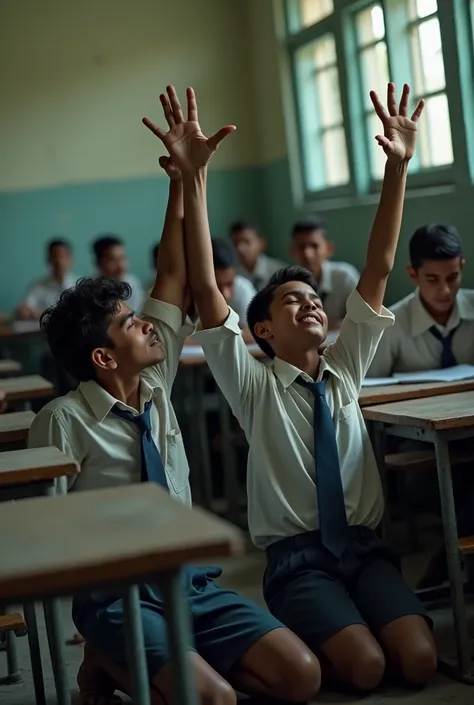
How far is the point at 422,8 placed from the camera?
527cm

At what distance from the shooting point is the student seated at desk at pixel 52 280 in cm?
691

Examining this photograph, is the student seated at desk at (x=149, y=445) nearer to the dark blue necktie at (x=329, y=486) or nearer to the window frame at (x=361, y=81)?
the dark blue necktie at (x=329, y=486)

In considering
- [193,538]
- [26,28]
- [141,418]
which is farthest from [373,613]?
[26,28]

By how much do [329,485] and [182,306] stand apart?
565 millimetres

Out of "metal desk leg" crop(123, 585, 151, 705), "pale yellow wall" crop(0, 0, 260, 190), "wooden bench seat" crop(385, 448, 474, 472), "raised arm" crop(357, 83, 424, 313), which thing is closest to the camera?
"metal desk leg" crop(123, 585, 151, 705)

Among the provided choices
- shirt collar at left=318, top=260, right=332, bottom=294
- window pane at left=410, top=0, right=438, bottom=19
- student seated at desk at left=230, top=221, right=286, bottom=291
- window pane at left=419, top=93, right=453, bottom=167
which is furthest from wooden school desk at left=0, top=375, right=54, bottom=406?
student seated at desk at left=230, top=221, right=286, bottom=291

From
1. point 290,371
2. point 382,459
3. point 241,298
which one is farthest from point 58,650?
point 241,298

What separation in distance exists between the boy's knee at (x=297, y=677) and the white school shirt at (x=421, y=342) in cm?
128

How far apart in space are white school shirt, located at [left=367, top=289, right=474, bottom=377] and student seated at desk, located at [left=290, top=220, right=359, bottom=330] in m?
1.77

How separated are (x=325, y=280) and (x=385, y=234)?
283cm

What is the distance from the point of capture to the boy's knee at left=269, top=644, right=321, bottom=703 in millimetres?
2371

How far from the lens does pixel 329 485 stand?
262 centimetres

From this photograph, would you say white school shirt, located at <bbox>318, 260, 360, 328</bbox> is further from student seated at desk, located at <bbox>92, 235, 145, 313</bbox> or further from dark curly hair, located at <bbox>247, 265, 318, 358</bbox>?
dark curly hair, located at <bbox>247, 265, 318, 358</bbox>

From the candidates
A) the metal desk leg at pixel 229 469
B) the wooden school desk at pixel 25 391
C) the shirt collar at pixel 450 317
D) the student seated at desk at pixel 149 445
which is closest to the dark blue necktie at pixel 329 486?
the student seated at desk at pixel 149 445
